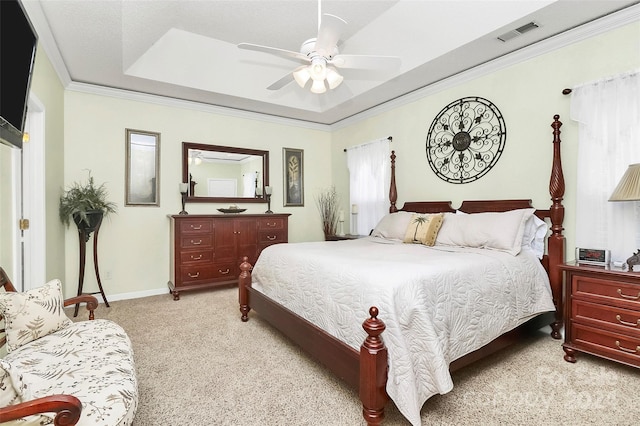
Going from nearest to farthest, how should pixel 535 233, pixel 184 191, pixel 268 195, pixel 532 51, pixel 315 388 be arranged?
pixel 315 388 < pixel 535 233 < pixel 532 51 < pixel 184 191 < pixel 268 195

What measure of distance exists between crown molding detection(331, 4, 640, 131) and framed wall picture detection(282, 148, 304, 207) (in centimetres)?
171

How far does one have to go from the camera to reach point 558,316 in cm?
266

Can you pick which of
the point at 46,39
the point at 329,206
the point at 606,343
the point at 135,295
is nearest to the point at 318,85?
the point at 46,39

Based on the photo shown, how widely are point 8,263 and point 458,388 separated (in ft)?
10.8

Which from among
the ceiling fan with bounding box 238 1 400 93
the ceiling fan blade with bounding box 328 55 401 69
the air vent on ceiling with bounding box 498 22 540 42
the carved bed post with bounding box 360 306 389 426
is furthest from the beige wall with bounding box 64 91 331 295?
the carved bed post with bounding box 360 306 389 426

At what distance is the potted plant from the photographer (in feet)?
11.3

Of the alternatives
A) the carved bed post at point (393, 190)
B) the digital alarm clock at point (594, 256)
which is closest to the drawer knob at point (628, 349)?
the digital alarm clock at point (594, 256)

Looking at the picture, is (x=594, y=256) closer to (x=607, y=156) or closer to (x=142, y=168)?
(x=607, y=156)

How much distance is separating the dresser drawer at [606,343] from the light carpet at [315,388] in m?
0.12

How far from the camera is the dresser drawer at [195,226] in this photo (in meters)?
3.99

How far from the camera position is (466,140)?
139 inches

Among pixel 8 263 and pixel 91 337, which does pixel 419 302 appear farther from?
pixel 8 263

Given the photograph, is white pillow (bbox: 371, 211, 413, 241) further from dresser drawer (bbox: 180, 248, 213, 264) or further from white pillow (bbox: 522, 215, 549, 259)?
dresser drawer (bbox: 180, 248, 213, 264)

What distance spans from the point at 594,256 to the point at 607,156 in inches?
33.6
